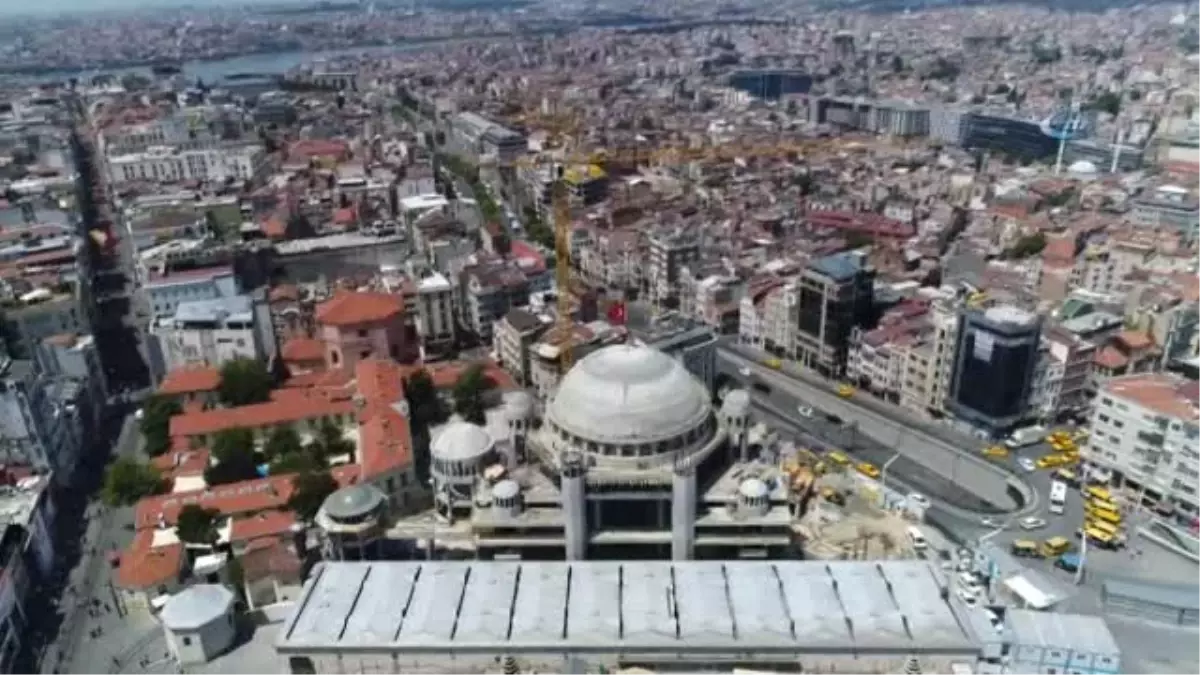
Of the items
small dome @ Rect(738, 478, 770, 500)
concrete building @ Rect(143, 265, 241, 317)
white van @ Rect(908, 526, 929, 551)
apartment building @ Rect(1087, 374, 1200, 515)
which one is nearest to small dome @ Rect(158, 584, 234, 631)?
small dome @ Rect(738, 478, 770, 500)

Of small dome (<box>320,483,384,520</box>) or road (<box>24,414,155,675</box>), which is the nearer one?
road (<box>24,414,155,675</box>)

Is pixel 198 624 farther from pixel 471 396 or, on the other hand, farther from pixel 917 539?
pixel 917 539

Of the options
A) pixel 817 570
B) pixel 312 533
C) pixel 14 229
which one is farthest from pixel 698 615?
pixel 14 229

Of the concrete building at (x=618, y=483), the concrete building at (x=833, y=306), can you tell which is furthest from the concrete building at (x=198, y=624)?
the concrete building at (x=833, y=306)

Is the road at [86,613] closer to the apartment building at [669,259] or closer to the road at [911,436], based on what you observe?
the road at [911,436]

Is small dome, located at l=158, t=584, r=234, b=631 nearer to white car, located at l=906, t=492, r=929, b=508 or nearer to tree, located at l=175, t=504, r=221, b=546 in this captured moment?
tree, located at l=175, t=504, r=221, b=546

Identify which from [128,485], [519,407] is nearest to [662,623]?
[519,407]
